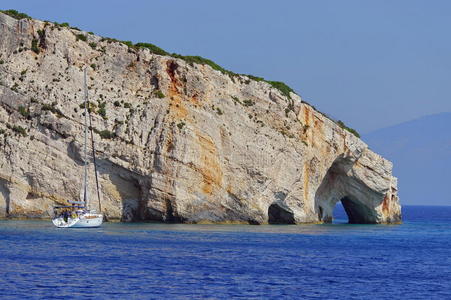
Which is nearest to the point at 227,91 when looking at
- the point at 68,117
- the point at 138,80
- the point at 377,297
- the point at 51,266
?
the point at 138,80

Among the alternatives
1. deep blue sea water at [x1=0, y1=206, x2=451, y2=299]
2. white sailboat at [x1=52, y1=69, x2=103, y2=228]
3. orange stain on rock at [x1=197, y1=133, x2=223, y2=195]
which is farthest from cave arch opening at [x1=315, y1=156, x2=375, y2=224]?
white sailboat at [x1=52, y1=69, x2=103, y2=228]

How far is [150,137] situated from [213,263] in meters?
29.3

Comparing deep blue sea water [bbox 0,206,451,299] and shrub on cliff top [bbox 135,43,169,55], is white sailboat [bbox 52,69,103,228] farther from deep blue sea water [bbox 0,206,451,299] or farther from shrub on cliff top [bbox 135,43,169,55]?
shrub on cliff top [bbox 135,43,169,55]

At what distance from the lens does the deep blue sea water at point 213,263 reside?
131ft

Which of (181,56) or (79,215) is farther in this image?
(181,56)

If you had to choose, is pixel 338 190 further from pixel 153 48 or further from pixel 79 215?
pixel 79 215

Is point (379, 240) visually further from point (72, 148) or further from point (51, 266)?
point (51, 266)

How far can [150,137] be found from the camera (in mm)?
77625

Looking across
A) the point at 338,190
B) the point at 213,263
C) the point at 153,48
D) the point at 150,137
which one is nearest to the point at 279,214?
the point at 338,190

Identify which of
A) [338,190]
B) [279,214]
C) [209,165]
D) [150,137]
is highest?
[150,137]

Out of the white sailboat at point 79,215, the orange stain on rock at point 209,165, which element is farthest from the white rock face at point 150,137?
the white sailboat at point 79,215

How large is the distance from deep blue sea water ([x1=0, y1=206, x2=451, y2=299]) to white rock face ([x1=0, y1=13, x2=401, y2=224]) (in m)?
3.72

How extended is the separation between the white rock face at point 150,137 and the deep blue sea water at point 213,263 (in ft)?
12.2

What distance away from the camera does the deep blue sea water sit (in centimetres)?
4003
